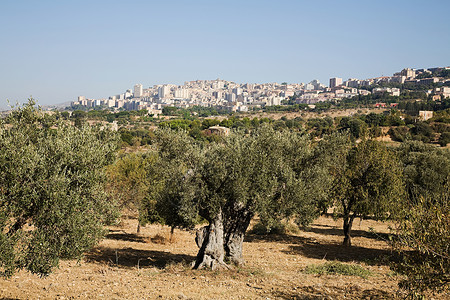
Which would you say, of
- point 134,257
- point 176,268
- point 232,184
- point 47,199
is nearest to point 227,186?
point 232,184

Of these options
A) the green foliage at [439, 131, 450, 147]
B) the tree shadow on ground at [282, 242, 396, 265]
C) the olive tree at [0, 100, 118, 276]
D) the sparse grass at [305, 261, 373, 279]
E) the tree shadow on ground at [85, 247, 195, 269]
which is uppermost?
the olive tree at [0, 100, 118, 276]

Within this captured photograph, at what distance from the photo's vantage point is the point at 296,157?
60.6 feet

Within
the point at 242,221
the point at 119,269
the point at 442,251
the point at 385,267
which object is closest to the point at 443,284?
the point at 442,251

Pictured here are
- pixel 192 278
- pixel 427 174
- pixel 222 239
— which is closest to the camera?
pixel 192 278

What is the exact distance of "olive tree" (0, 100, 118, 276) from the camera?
8.86 meters

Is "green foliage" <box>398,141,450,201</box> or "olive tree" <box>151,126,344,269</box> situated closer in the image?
"olive tree" <box>151,126,344,269</box>

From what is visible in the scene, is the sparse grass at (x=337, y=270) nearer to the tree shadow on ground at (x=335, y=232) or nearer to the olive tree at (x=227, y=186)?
the olive tree at (x=227, y=186)

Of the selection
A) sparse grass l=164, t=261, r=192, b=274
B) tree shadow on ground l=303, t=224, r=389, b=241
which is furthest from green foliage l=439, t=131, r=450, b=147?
sparse grass l=164, t=261, r=192, b=274

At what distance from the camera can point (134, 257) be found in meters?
18.4

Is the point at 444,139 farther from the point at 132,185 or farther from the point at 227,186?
the point at 227,186

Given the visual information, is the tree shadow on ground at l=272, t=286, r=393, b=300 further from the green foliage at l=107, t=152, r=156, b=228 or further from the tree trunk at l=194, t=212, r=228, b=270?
the green foliage at l=107, t=152, r=156, b=228

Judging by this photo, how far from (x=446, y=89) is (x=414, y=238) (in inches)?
7706

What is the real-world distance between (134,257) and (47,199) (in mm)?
10193

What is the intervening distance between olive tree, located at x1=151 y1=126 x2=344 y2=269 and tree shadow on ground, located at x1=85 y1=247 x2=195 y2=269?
91.7 inches
